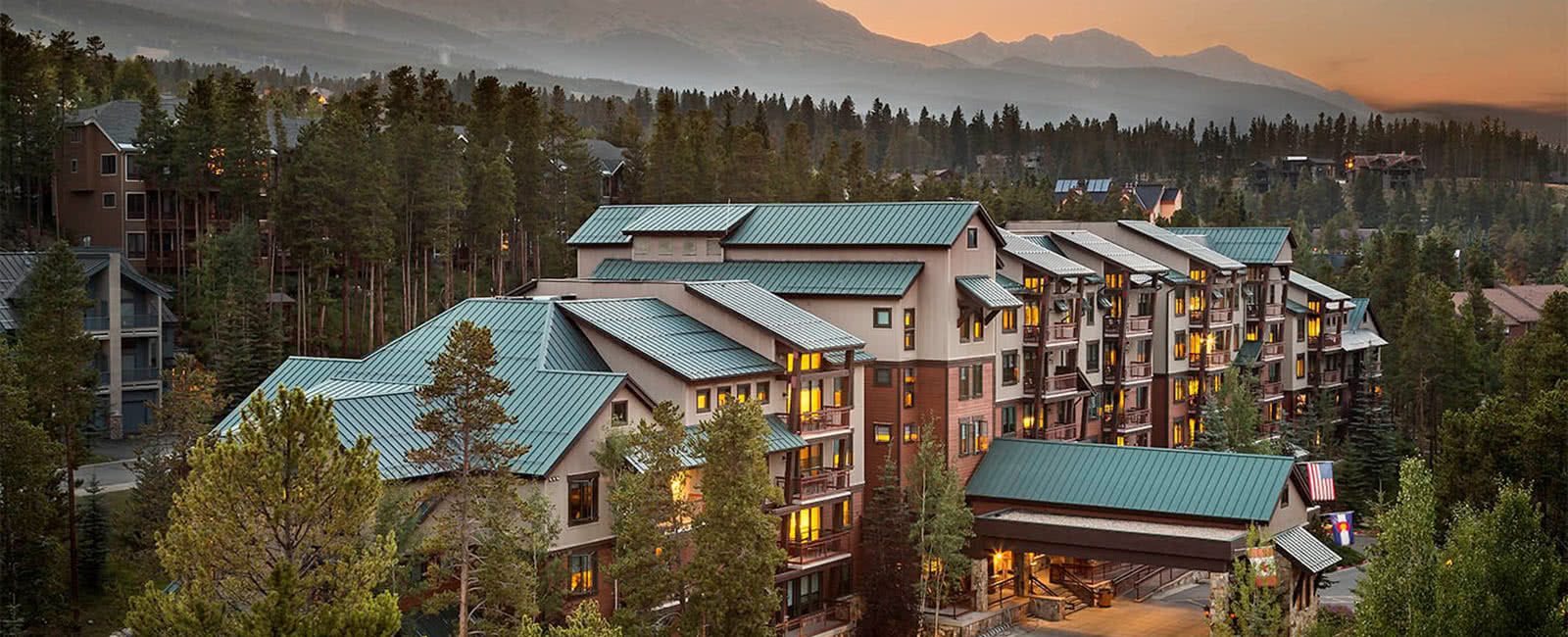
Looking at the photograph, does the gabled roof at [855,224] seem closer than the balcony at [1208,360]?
Yes

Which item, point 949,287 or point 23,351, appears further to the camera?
point 949,287

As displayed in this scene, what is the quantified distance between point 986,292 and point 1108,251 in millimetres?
19101

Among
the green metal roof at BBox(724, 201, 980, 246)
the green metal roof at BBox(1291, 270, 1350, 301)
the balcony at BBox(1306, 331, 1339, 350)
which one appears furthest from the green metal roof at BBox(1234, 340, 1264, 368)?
the green metal roof at BBox(724, 201, 980, 246)

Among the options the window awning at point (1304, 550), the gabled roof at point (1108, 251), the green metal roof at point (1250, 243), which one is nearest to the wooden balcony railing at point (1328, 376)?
the green metal roof at point (1250, 243)

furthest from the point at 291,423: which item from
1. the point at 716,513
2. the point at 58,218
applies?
the point at 58,218

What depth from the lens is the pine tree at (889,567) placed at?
59781 mm

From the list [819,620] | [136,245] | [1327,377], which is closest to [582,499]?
[819,620]

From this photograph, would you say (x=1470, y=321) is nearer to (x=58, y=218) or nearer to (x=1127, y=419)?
(x=1127, y=419)

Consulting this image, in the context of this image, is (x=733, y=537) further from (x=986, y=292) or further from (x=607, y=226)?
(x=607, y=226)

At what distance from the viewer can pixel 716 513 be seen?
156 ft

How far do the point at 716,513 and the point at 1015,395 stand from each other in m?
29.5

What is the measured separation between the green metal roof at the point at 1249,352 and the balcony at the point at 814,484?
3991cm

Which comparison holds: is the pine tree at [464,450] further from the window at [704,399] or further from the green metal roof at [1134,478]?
the green metal roof at [1134,478]

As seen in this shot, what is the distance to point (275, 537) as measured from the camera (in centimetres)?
3219
